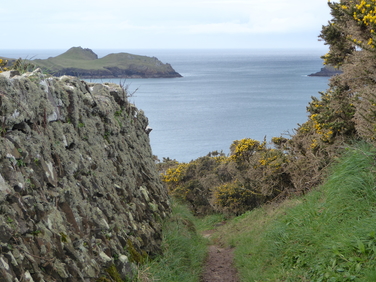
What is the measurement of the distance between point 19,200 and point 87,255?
1384mm

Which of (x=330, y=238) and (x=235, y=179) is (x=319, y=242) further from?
(x=235, y=179)

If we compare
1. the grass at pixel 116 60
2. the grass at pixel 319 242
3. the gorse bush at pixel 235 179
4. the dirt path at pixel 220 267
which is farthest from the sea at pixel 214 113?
the grass at pixel 319 242

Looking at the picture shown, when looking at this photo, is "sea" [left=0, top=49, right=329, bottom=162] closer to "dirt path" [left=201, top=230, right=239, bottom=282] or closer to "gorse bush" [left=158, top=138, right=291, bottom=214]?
"gorse bush" [left=158, top=138, right=291, bottom=214]

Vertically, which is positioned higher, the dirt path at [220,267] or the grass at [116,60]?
the grass at [116,60]

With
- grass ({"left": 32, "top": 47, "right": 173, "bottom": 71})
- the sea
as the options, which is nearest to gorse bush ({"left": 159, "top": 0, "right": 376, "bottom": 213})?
the sea

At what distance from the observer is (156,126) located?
58500 millimetres

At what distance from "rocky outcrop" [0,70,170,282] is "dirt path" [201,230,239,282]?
1.75 m

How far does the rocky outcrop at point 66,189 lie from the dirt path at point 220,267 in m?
1.75

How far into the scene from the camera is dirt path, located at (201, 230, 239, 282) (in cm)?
867

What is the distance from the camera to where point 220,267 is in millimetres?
9484

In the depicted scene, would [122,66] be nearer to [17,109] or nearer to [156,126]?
[156,126]

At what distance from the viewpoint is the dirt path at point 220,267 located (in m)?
8.67

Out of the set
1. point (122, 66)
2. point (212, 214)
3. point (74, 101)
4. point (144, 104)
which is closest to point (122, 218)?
point (74, 101)

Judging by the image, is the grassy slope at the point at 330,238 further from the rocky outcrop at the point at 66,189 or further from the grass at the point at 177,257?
the rocky outcrop at the point at 66,189
